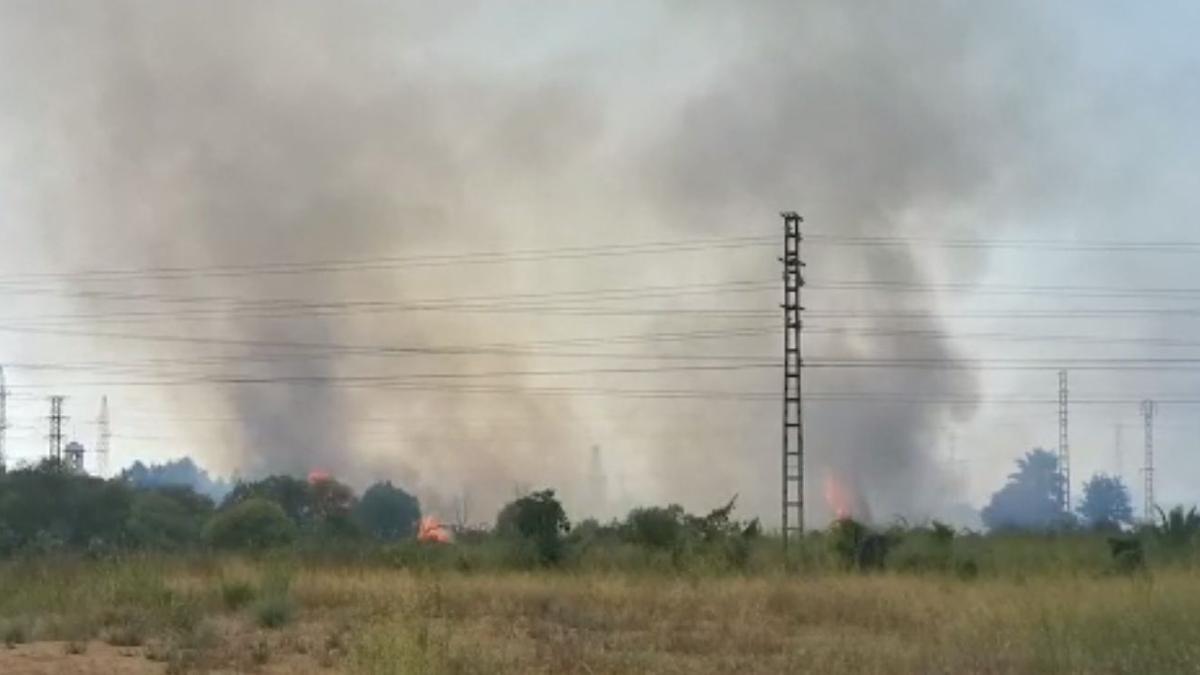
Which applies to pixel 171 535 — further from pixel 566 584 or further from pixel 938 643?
pixel 938 643

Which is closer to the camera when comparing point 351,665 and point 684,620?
point 351,665

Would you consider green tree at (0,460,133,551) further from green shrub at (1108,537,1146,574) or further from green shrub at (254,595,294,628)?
green shrub at (1108,537,1146,574)

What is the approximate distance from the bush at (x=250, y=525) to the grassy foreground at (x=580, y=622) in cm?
2001

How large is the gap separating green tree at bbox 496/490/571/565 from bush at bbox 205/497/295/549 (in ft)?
32.4

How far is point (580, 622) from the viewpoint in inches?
725

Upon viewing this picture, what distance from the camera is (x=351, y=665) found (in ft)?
39.7

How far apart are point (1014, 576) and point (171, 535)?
130ft

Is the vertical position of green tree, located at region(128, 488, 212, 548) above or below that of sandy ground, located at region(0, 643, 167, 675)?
below

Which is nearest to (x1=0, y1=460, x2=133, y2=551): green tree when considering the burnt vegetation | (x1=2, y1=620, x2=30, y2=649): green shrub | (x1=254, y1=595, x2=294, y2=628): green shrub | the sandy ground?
the burnt vegetation

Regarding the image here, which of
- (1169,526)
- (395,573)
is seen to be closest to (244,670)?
(395,573)

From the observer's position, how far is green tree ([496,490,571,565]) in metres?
34.8

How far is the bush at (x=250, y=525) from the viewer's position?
46625 mm

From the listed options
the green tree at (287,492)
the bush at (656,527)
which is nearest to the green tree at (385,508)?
the green tree at (287,492)

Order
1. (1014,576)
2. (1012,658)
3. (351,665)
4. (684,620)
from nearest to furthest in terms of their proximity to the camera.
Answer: (351,665), (1012,658), (684,620), (1014,576)
